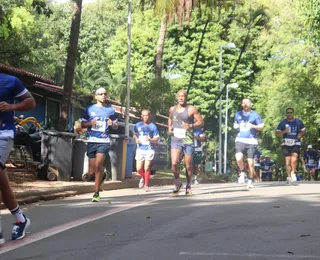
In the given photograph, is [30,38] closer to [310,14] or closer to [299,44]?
[299,44]

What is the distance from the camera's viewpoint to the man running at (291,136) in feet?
58.7

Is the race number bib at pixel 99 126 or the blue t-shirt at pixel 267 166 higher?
the blue t-shirt at pixel 267 166

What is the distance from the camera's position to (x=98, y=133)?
11.6 m

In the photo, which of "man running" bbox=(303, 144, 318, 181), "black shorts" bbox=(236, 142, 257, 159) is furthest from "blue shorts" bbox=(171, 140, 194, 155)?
"man running" bbox=(303, 144, 318, 181)

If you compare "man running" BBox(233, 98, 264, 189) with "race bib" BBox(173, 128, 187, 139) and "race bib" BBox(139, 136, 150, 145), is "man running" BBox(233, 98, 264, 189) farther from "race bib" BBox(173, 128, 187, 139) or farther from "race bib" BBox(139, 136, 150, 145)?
"race bib" BBox(173, 128, 187, 139)

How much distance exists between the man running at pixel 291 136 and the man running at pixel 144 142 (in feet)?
11.7

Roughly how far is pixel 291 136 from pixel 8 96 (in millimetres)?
12372

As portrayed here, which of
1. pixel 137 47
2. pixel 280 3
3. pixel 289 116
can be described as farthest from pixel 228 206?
pixel 137 47

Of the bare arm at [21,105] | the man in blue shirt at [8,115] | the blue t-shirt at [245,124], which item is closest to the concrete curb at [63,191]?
the blue t-shirt at [245,124]

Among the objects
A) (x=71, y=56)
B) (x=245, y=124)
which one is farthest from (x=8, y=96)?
(x=71, y=56)

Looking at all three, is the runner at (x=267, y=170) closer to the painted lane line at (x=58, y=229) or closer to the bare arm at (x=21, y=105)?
the painted lane line at (x=58, y=229)

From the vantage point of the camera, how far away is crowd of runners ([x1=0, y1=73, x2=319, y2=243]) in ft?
21.9

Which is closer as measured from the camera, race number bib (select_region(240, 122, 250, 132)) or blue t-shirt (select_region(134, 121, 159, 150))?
race number bib (select_region(240, 122, 250, 132))

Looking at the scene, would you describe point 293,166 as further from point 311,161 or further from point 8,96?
point 8,96
